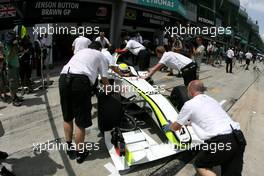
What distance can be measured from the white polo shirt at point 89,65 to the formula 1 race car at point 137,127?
19.0 inches

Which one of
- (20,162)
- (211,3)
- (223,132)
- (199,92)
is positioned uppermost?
(211,3)

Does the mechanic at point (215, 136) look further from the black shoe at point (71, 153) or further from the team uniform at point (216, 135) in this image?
the black shoe at point (71, 153)

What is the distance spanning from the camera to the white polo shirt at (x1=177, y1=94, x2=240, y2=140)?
308 cm

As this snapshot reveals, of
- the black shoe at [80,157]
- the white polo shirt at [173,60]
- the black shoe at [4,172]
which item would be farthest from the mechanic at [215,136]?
the white polo shirt at [173,60]

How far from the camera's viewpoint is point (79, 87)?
3.96 metres

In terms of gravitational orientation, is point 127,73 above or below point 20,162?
above

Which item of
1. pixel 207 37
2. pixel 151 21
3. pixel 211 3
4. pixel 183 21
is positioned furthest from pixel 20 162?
pixel 211 3

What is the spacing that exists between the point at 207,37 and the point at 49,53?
1152 inches

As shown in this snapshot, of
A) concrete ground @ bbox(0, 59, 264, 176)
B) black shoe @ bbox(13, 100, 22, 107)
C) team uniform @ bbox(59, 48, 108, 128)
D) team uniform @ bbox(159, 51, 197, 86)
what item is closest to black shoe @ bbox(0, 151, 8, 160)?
concrete ground @ bbox(0, 59, 264, 176)

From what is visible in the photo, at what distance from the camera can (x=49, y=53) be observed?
10859 millimetres

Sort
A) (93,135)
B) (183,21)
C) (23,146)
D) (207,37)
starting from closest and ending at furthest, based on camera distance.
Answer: (23,146) → (93,135) → (183,21) → (207,37)

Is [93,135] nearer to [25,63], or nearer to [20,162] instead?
[20,162]

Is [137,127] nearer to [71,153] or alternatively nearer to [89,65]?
[71,153]

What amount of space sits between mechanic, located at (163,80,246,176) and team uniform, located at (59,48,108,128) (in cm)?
152
